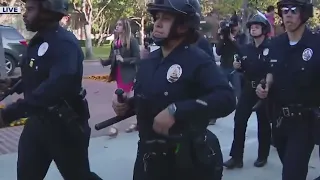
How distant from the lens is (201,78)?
2.78 metres

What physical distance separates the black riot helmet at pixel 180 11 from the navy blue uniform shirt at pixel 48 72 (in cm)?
82

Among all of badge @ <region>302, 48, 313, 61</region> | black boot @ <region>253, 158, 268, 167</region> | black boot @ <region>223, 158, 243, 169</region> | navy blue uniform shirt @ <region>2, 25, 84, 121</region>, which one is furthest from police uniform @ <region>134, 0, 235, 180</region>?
black boot @ <region>253, 158, 268, 167</region>

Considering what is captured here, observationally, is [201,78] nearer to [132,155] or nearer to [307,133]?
[307,133]

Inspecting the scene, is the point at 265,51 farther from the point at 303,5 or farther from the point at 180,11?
the point at 180,11

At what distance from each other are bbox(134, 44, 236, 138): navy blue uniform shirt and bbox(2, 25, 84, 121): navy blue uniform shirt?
66 cm

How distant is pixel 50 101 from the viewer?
3.46 metres

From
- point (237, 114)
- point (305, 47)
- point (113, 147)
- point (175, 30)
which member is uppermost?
point (175, 30)

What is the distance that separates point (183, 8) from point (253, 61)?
2904 mm

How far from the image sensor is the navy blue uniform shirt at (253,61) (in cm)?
556

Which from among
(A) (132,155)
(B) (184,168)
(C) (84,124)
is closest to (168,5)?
(B) (184,168)

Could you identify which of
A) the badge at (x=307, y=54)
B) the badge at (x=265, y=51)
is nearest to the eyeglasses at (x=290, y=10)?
the badge at (x=307, y=54)

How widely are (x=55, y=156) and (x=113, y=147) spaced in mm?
3175

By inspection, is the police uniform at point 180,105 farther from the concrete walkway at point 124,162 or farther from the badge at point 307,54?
the concrete walkway at point 124,162

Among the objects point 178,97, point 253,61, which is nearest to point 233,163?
point 253,61
